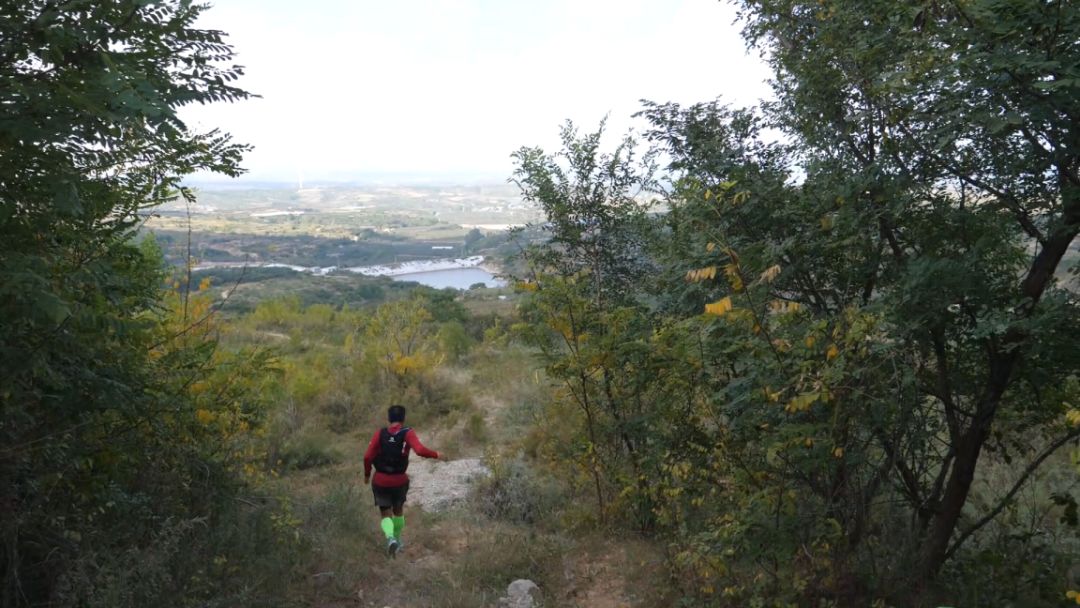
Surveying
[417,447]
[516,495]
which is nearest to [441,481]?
[516,495]

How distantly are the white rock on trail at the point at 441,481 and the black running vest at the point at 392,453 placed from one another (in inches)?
75.8

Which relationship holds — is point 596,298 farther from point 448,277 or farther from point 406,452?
point 448,277

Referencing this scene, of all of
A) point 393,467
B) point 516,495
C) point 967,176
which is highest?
point 967,176

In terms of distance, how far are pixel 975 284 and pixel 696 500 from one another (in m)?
2.34

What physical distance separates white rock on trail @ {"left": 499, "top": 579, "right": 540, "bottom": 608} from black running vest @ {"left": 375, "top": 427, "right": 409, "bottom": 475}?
5.86ft

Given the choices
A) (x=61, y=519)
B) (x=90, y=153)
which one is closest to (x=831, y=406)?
(x=90, y=153)

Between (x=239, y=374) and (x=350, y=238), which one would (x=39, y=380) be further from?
(x=350, y=238)

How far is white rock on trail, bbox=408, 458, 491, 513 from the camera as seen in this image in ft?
27.8

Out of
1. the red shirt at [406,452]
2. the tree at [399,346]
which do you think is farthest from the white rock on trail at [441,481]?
the tree at [399,346]

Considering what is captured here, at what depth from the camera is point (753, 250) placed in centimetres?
441

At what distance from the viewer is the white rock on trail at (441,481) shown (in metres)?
8.48

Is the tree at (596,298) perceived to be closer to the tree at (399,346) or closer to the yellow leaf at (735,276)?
the yellow leaf at (735,276)

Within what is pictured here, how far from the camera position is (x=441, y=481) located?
9500mm

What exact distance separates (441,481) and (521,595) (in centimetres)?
459
